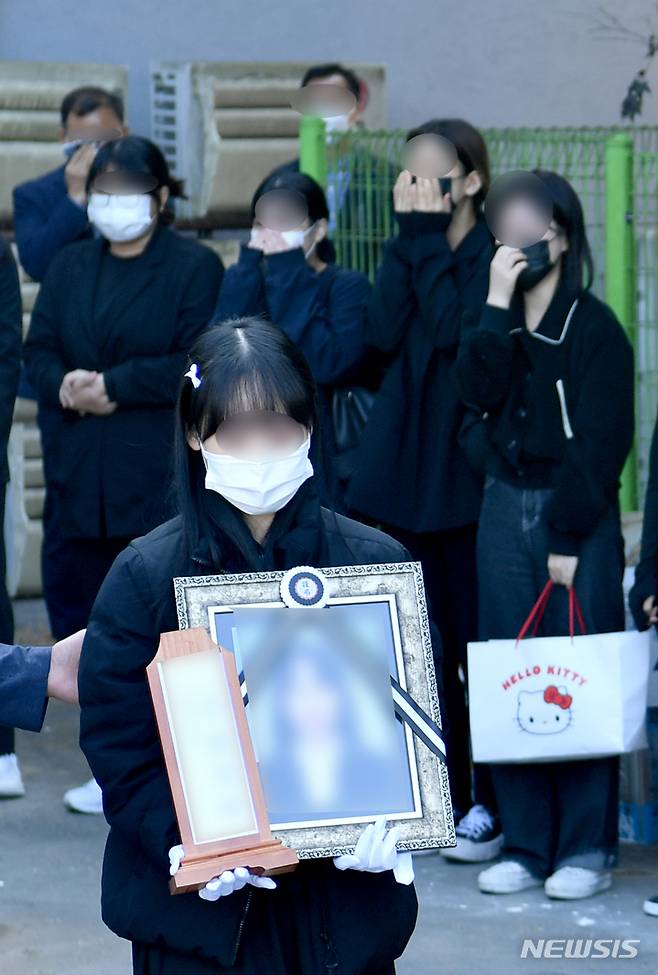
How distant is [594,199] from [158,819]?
3743 mm

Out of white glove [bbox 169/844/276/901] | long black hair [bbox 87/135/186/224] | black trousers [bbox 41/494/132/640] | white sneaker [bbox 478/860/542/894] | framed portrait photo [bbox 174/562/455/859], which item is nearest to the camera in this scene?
white glove [bbox 169/844/276/901]

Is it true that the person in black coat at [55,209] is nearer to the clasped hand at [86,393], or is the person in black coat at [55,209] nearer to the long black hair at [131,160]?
the long black hair at [131,160]

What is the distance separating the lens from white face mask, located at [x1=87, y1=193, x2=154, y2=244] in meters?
5.21

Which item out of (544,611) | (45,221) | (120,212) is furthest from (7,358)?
(544,611)

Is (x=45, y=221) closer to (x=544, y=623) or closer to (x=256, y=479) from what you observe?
(x=544, y=623)

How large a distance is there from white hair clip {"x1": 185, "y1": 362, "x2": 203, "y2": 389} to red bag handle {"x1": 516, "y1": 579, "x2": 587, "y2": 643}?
2035mm

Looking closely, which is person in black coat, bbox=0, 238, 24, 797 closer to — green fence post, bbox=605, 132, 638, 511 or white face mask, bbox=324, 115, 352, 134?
white face mask, bbox=324, 115, 352, 134

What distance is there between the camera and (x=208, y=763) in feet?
7.48

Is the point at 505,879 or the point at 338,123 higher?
the point at 338,123

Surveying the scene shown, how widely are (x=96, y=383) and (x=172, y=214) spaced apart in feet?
2.05

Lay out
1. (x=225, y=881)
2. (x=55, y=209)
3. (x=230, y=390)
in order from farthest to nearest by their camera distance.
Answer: (x=55, y=209), (x=230, y=390), (x=225, y=881)

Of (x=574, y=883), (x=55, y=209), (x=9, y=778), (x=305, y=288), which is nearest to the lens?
(x=574, y=883)

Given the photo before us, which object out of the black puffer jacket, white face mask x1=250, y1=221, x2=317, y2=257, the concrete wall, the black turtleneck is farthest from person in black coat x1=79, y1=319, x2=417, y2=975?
the concrete wall

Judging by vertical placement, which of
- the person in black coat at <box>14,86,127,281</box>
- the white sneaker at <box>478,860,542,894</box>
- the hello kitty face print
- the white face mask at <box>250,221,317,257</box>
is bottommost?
the white sneaker at <box>478,860,542,894</box>
